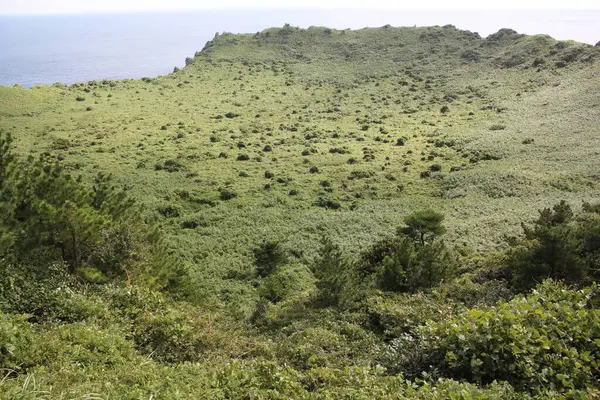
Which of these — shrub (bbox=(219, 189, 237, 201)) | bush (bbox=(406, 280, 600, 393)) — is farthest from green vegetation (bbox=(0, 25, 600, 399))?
shrub (bbox=(219, 189, 237, 201))

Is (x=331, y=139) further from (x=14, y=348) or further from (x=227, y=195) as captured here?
(x=14, y=348)

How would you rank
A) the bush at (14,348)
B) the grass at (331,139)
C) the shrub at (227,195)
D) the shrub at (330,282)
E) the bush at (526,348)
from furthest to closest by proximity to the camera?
the shrub at (227,195), the grass at (331,139), the shrub at (330,282), the bush at (14,348), the bush at (526,348)

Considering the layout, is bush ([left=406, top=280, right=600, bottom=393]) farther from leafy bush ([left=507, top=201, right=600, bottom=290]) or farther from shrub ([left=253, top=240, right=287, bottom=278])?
shrub ([left=253, top=240, right=287, bottom=278])

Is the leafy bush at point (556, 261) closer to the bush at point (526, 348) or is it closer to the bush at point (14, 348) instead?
the bush at point (526, 348)

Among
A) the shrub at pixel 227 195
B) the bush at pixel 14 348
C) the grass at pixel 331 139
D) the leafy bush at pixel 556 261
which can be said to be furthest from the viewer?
the shrub at pixel 227 195

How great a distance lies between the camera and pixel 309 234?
34.8 m

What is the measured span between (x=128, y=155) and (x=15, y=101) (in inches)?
1409

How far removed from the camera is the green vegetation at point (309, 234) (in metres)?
7.18

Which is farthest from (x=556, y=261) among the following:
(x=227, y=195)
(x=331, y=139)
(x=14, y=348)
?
(x=331, y=139)

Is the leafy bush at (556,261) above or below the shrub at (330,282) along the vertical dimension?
above

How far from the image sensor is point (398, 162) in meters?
54.6

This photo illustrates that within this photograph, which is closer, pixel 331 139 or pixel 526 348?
pixel 526 348

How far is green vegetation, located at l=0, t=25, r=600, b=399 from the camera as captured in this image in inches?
283

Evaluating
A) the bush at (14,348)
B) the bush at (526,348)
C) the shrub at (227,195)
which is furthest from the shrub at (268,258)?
the bush at (526,348)
